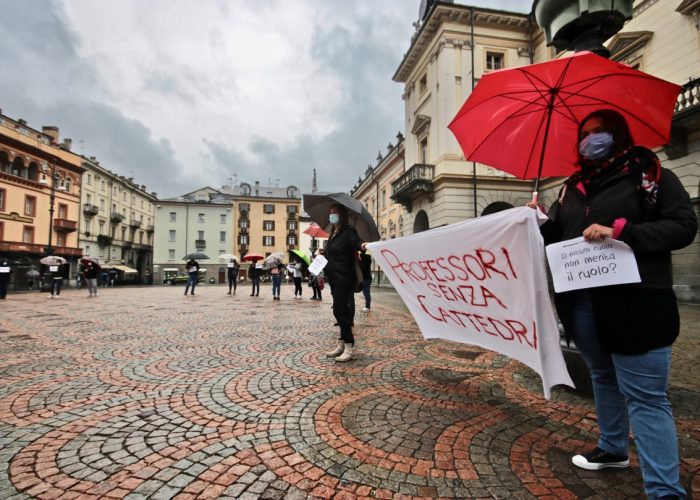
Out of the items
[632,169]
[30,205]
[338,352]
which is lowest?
[338,352]

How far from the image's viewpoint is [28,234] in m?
37.4

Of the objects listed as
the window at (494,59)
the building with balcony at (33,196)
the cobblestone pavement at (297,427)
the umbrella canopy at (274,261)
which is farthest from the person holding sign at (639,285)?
the building with balcony at (33,196)

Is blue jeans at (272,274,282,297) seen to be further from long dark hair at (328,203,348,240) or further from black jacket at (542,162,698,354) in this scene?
black jacket at (542,162,698,354)

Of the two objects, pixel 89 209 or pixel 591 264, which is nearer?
pixel 591 264

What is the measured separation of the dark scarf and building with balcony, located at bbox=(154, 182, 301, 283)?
67.0m

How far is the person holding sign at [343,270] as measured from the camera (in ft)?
16.0

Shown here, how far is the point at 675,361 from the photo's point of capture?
184 inches

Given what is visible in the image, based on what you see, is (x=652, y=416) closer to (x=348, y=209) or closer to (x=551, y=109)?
(x=551, y=109)

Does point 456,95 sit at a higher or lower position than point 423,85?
lower

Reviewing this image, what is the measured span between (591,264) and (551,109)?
5.35 ft

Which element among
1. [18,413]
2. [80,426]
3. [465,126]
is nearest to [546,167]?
[465,126]

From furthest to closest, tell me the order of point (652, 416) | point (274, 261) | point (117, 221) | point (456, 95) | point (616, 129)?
point (117, 221), point (456, 95), point (274, 261), point (616, 129), point (652, 416)

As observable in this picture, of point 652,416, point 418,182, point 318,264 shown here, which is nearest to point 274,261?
point 318,264

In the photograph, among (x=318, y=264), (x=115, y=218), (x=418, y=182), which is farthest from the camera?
(x=115, y=218)
